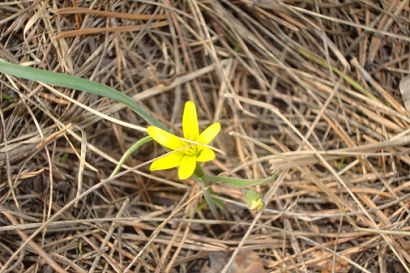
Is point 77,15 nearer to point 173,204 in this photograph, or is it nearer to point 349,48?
point 173,204

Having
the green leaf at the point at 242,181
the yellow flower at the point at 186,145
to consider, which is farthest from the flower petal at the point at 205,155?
the green leaf at the point at 242,181

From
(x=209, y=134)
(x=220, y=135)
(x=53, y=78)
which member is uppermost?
(x=53, y=78)

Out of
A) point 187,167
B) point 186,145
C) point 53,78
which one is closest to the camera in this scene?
point 53,78

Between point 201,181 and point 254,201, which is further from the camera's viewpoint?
point 201,181

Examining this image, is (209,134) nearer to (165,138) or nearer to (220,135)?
(165,138)

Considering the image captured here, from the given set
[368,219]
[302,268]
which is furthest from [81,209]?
[368,219]

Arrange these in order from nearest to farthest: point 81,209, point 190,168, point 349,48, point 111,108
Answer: point 190,168 < point 81,209 < point 111,108 < point 349,48

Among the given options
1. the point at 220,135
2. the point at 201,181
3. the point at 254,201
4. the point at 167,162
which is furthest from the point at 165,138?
the point at 220,135
